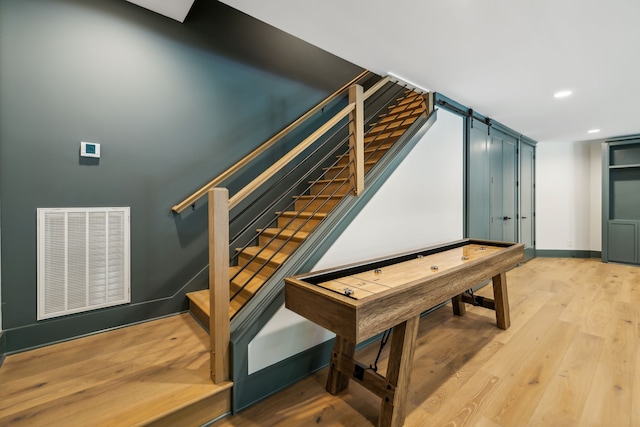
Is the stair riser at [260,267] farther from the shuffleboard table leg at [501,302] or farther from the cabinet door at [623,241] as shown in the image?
the cabinet door at [623,241]

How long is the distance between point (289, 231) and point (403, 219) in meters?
1.14

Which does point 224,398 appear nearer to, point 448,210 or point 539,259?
point 448,210

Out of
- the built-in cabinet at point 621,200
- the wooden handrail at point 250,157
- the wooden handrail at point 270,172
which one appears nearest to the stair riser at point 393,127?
the wooden handrail at point 250,157

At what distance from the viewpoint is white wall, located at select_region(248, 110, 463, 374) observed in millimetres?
1901

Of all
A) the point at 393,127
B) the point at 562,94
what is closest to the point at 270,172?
the point at 393,127

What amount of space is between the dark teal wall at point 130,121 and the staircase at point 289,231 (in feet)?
1.50

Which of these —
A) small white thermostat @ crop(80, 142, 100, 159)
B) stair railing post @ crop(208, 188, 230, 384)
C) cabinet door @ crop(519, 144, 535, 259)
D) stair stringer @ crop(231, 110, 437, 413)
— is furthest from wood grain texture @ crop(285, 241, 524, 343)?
cabinet door @ crop(519, 144, 535, 259)

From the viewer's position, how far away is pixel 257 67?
3.10m

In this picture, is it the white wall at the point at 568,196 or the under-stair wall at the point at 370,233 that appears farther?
the white wall at the point at 568,196

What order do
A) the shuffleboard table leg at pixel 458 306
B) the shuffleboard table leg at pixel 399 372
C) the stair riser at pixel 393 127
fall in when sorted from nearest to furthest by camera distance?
the shuffleboard table leg at pixel 399 372
the shuffleboard table leg at pixel 458 306
the stair riser at pixel 393 127

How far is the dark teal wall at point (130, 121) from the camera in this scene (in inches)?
78.0

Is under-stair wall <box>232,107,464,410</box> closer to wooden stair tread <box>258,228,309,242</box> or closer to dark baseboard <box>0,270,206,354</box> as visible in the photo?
wooden stair tread <box>258,228,309,242</box>

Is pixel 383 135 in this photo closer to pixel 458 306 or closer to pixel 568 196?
pixel 458 306

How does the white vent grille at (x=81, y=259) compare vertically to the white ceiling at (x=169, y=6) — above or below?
below
